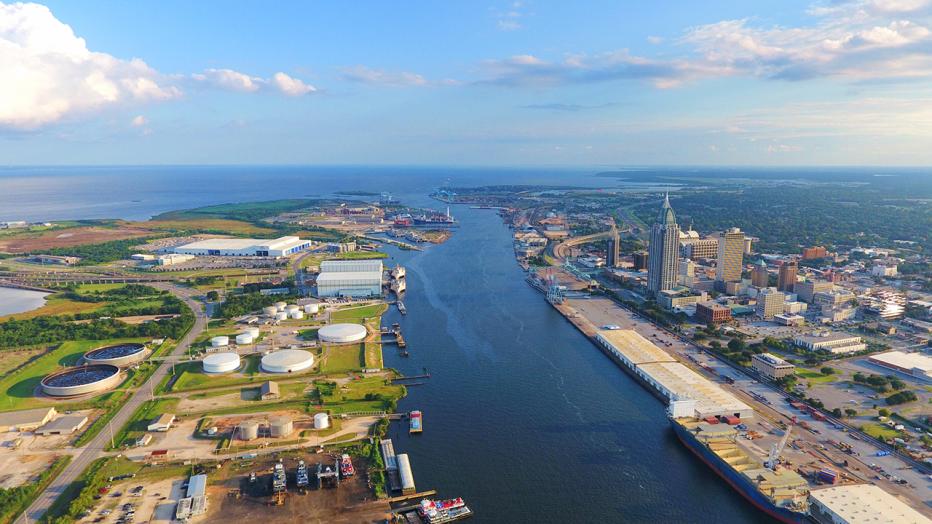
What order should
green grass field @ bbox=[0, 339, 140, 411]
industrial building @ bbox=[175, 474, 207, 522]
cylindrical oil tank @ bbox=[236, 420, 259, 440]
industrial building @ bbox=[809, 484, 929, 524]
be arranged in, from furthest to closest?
green grass field @ bbox=[0, 339, 140, 411], cylindrical oil tank @ bbox=[236, 420, 259, 440], industrial building @ bbox=[175, 474, 207, 522], industrial building @ bbox=[809, 484, 929, 524]

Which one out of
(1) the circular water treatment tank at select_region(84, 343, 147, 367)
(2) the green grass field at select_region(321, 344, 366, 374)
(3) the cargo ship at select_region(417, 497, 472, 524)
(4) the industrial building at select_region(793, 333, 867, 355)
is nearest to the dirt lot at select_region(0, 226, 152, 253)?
(1) the circular water treatment tank at select_region(84, 343, 147, 367)

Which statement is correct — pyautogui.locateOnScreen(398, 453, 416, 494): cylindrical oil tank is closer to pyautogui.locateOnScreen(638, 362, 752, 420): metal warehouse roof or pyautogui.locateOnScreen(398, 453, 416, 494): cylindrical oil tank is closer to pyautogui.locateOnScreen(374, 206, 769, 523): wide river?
pyautogui.locateOnScreen(374, 206, 769, 523): wide river

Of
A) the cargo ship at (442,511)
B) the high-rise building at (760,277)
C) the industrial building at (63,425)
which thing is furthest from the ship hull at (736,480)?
the high-rise building at (760,277)

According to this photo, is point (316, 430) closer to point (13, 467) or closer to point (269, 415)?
point (269, 415)

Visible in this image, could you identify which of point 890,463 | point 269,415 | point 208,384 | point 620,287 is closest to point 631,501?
point 890,463

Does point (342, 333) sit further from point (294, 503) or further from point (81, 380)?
point (294, 503)
